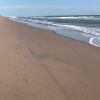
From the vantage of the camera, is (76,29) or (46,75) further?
(76,29)

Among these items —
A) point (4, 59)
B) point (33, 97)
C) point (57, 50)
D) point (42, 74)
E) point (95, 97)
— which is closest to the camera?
point (33, 97)

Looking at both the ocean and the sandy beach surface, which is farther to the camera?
the ocean

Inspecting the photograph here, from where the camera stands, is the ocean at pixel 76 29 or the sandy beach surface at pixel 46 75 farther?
the ocean at pixel 76 29

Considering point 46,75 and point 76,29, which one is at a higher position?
point 46,75

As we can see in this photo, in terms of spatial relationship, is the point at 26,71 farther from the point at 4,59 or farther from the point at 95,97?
the point at 95,97

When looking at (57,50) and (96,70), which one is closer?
(96,70)

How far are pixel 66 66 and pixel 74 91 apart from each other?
1.25m

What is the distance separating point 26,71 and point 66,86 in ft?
2.77

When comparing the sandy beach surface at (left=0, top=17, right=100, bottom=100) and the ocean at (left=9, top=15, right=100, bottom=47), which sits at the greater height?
the sandy beach surface at (left=0, top=17, right=100, bottom=100)

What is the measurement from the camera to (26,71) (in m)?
4.99

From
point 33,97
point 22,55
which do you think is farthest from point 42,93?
point 22,55

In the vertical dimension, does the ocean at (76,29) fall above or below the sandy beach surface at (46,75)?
below

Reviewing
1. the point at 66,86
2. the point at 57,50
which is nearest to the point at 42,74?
the point at 66,86

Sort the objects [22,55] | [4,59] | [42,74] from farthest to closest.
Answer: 1. [22,55]
2. [4,59]
3. [42,74]
